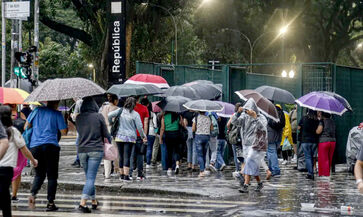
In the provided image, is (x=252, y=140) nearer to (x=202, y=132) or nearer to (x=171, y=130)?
(x=202, y=132)

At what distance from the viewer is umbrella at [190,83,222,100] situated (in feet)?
61.5

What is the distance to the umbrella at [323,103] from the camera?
631 inches

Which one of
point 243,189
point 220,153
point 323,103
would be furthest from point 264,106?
point 220,153

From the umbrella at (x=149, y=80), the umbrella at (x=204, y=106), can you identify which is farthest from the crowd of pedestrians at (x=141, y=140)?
the umbrella at (x=149, y=80)

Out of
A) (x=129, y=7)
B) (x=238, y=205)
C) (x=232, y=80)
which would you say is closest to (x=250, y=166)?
(x=238, y=205)

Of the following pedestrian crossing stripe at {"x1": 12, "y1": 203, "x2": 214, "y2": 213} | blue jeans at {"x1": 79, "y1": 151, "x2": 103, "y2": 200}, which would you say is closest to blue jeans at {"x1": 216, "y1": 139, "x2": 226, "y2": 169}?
pedestrian crossing stripe at {"x1": 12, "y1": 203, "x2": 214, "y2": 213}

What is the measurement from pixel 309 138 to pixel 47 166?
746cm

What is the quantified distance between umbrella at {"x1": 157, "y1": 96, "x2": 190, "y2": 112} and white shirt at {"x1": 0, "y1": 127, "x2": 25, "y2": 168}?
307 inches

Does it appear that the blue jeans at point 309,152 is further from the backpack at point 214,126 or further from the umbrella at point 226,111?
the umbrella at point 226,111

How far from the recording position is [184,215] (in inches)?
406

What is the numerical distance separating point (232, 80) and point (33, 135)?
10.7 metres

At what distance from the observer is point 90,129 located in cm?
1058

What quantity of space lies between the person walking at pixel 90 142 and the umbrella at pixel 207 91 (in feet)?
26.6

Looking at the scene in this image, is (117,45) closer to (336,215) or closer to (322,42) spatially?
(336,215)
